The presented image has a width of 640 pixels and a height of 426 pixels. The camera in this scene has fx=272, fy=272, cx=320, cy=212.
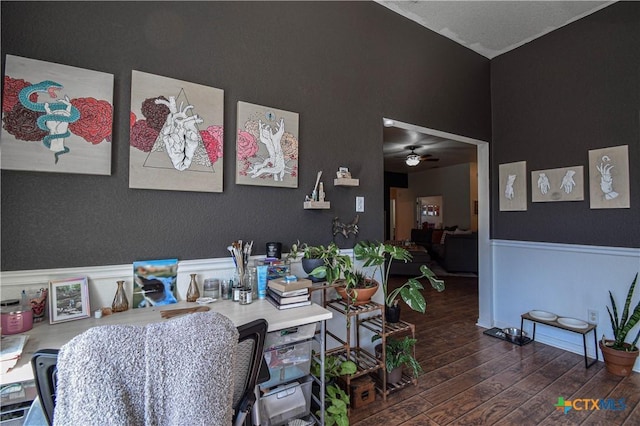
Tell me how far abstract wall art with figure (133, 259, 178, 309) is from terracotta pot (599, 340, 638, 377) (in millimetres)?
3289

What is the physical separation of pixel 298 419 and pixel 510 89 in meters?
3.88

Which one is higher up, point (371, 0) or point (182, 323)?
point (371, 0)

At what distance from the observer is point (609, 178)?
2445 mm

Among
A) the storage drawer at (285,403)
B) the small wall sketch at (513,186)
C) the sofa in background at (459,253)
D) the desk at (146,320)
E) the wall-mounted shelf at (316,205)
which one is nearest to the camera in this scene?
the desk at (146,320)

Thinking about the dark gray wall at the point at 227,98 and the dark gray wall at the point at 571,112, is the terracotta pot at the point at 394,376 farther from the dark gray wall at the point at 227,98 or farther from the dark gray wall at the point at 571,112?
the dark gray wall at the point at 571,112

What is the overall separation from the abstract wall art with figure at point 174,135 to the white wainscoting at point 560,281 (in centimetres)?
324

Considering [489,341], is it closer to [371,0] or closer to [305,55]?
[305,55]

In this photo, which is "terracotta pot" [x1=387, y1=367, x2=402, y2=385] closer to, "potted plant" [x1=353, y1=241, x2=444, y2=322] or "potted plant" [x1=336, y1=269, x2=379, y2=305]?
"potted plant" [x1=353, y1=241, x2=444, y2=322]

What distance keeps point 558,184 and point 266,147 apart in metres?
2.94

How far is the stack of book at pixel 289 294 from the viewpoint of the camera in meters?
1.48

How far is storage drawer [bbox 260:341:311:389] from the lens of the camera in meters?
1.42

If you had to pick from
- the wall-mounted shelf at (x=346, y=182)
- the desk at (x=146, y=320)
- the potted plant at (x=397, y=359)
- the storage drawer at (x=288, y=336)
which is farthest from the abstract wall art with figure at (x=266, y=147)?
the potted plant at (x=397, y=359)

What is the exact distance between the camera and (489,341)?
278cm

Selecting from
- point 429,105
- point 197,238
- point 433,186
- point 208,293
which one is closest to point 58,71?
point 197,238
